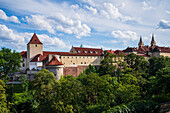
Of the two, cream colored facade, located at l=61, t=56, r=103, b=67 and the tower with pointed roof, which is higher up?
the tower with pointed roof

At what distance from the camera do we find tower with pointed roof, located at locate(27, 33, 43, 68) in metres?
45.2

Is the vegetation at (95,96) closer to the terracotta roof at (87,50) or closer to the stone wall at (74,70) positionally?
the stone wall at (74,70)

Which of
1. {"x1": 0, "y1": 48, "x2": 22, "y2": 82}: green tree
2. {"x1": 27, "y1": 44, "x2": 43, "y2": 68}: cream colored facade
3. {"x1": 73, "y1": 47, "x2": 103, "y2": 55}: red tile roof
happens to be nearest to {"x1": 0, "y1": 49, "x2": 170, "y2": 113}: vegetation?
{"x1": 0, "y1": 48, "x2": 22, "y2": 82}: green tree

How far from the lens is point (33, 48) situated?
45.5 meters

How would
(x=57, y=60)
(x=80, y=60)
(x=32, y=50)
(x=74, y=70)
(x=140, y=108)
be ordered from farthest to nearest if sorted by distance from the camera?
(x=80, y=60) < (x=74, y=70) < (x=32, y=50) < (x=57, y=60) < (x=140, y=108)

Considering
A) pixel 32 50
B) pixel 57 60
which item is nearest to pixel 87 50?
pixel 57 60

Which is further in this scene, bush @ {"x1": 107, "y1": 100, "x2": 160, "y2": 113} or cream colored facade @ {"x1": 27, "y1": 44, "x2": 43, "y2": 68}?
cream colored facade @ {"x1": 27, "y1": 44, "x2": 43, "y2": 68}

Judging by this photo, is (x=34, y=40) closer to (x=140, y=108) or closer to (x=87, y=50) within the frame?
(x=87, y=50)

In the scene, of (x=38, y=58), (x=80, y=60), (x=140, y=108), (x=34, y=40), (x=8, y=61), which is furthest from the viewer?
(x=80, y=60)

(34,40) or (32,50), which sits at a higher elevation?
(34,40)

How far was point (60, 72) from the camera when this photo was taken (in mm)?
40062

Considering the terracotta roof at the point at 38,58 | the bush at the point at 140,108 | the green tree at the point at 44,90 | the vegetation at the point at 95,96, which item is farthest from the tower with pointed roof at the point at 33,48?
the bush at the point at 140,108

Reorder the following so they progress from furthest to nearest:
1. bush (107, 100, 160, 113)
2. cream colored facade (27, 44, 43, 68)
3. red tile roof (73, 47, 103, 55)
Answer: red tile roof (73, 47, 103, 55), cream colored facade (27, 44, 43, 68), bush (107, 100, 160, 113)

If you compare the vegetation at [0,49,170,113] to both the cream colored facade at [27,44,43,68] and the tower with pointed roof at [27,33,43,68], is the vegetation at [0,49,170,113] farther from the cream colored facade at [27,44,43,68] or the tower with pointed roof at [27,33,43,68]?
the tower with pointed roof at [27,33,43,68]
